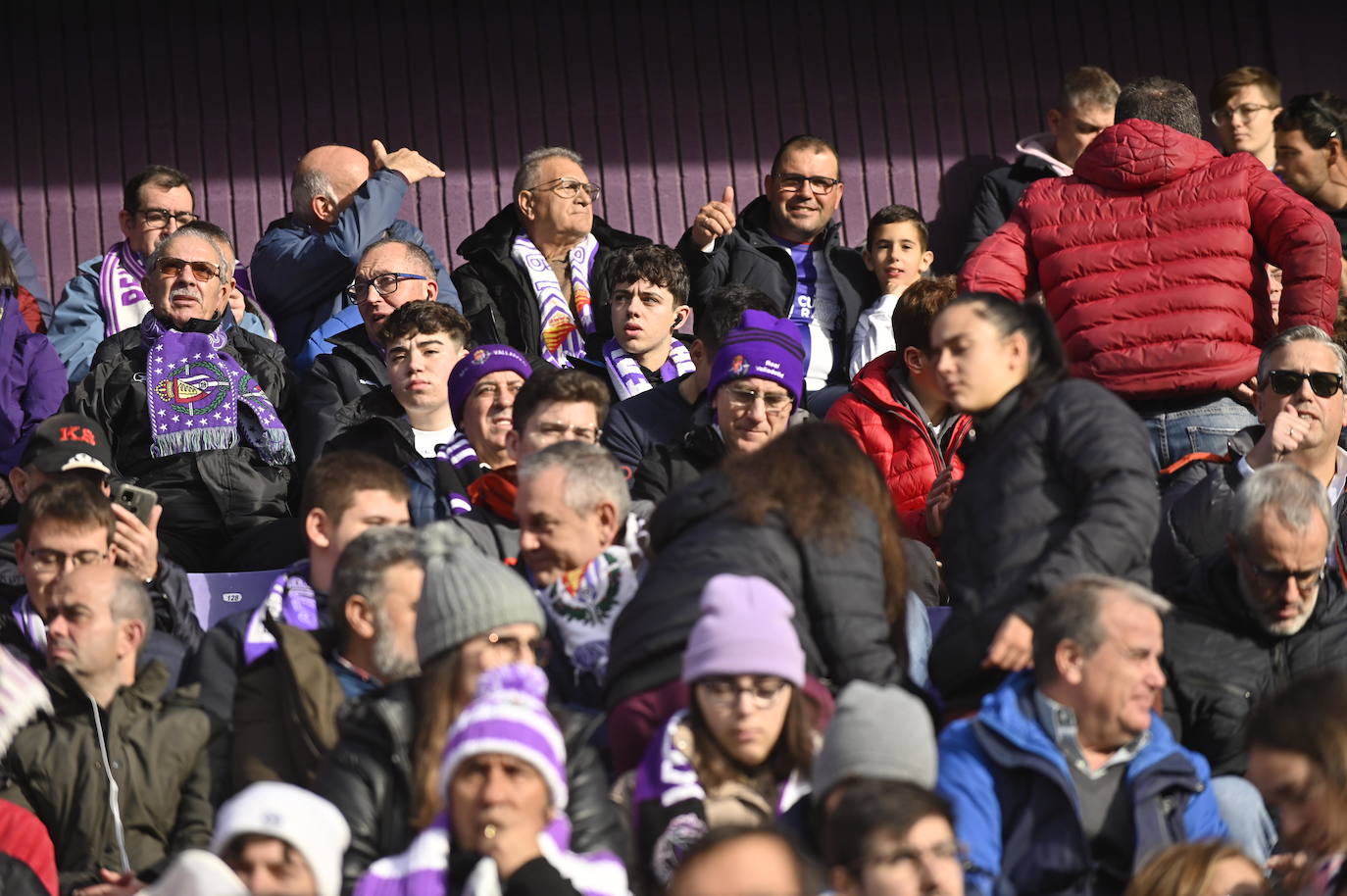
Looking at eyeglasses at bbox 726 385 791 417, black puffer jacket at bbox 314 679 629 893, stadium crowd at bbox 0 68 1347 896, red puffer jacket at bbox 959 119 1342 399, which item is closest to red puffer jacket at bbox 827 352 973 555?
stadium crowd at bbox 0 68 1347 896

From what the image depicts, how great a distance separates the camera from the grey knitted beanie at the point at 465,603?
489 centimetres

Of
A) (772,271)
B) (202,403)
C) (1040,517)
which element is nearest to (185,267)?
(202,403)

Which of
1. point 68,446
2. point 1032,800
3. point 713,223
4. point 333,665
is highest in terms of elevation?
point 713,223

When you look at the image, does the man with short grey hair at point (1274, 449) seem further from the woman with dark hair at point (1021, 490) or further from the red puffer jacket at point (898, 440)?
the woman with dark hair at point (1021, 490)

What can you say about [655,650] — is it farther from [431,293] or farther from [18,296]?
[18,296]

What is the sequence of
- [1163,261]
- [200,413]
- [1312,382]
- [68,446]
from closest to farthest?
[1312,382] → [68,446] → [1163,261] → [200,413]

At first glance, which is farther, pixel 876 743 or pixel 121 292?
pixel 121 292

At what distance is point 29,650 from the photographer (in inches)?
234

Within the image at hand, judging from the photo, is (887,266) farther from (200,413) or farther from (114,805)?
(114,805)

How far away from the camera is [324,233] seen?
8.52 metres

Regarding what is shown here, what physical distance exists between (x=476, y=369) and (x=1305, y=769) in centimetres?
310

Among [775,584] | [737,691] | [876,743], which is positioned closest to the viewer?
[876,743]

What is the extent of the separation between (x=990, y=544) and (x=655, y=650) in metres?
0.91

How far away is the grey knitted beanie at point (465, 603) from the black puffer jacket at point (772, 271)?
3785 mm
